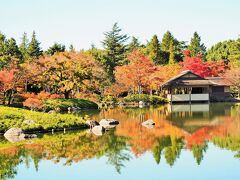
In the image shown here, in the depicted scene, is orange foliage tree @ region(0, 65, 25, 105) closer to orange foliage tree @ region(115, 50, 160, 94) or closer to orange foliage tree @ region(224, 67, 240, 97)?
orange foliage tree @ region(115, 50, 160, 94)

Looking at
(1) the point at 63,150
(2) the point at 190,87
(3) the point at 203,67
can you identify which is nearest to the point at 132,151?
(1) the point at 63,150

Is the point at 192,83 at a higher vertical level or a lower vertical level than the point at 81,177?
higher

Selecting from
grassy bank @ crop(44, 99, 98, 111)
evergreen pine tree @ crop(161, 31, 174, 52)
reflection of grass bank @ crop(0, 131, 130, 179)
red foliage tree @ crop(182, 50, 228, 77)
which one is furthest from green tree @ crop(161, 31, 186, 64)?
reflection of grass bank @ crop(0, 131, 130, 179)

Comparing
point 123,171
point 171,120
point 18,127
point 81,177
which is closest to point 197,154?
point 123,171

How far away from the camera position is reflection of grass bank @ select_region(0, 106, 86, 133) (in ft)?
60.7

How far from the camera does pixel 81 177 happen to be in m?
10.6

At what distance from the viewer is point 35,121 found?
1919 cm

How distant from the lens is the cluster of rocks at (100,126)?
62.0 ft

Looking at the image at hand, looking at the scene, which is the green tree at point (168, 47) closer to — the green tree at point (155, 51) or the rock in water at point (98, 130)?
the green tree at point (155, 51)

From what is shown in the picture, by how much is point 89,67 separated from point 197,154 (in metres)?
23.2

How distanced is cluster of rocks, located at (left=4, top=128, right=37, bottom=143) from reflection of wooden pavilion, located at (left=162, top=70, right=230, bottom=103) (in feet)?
78.8

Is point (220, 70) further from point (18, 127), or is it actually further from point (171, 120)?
point (18, 127)

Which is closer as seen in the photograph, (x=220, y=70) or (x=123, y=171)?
(x=123, y=171)

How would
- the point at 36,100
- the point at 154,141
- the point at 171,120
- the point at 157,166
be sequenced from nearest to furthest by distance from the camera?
1. the point at 157,166
2. the point at 154,141
3. the point at 171,120
4. the point at 36,100
